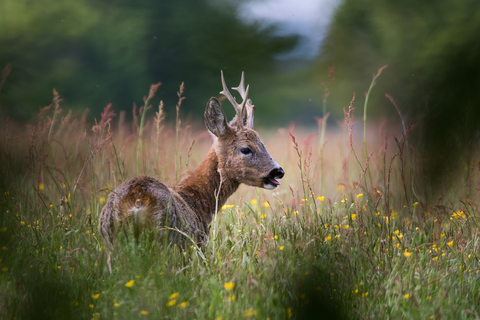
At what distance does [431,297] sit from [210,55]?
4.17ft

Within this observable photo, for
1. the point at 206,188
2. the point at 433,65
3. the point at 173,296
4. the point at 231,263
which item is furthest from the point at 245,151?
the point at 433,65

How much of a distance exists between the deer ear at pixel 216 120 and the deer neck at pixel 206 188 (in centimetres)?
13

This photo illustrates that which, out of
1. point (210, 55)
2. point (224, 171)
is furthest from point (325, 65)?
point (224, 171)

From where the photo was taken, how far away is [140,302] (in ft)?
4.04

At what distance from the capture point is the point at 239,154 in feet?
8.17

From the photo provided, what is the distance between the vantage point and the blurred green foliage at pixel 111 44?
0.93m

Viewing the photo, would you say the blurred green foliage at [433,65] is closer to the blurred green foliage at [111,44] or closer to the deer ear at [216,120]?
the blurred green foliage at [111,44]

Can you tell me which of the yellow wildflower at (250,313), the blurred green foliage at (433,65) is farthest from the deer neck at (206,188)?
the blurred green foliage at (433,65)

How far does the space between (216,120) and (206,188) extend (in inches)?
17.2

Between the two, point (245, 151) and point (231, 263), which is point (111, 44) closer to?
point (231, 263)

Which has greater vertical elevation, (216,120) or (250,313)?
(216,120)

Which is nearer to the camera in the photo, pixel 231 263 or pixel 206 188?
pixel 231 263

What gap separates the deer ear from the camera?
8.10ft

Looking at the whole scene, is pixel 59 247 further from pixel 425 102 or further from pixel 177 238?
pixel 425 102
